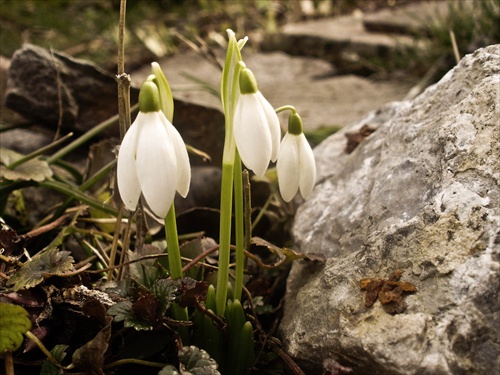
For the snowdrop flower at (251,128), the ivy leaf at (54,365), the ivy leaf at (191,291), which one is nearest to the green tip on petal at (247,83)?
the snowdrop flower at (251,128)

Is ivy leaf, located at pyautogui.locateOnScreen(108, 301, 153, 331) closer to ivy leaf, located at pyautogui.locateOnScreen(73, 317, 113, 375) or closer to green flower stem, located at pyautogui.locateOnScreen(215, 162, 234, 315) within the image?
ivy leaf, located at pyautogui.locateOnScreen(73, 317, 113, 375)

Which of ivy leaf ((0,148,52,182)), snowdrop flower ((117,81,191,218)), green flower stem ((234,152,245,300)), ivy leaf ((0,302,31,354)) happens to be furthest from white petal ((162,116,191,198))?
ivy leaf ((0,148,52,182))

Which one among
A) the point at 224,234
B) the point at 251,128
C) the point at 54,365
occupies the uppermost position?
the point at 251,128

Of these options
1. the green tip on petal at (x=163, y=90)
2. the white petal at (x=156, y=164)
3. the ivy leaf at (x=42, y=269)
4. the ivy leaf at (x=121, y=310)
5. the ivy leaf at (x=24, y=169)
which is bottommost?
the ivy leaf at (x=121, y=310)

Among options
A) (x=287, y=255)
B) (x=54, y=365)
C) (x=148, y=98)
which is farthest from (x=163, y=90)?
(x=54, y=365)

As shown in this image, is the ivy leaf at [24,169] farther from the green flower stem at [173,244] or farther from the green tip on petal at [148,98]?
the green tip on petal at [148,98]

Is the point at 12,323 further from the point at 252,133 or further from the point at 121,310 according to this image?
the point at 252,133
